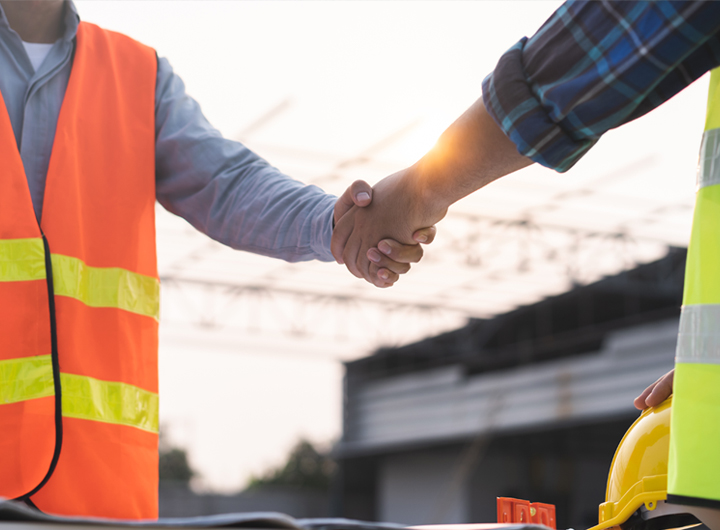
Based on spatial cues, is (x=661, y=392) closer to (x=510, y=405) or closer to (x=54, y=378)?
(x=54, y=378)

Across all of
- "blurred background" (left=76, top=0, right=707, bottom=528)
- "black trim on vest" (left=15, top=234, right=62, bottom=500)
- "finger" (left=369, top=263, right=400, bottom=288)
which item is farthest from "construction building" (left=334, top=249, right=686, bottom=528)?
"black trim on vest" (left=15, top=234, right=62, bottom=500)

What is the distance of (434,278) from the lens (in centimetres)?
1756

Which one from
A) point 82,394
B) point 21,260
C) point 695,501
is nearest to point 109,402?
point 82,394

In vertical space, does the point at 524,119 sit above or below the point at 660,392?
above

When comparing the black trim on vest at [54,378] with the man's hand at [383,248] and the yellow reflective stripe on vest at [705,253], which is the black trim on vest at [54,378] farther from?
the yellow reflective stripe on vest at [705,253]

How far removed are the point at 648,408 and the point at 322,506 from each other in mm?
26845

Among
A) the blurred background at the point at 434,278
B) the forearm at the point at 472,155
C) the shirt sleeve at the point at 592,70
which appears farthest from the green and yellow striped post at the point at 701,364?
the blurred background at the point at 434,278

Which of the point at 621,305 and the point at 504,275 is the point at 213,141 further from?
the point at 621,305

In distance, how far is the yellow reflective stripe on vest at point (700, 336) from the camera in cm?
123

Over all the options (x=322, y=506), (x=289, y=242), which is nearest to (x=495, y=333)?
(x=322, y=506)

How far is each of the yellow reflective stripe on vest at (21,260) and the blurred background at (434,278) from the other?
7196 millimetres

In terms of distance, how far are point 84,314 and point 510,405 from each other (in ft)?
56.8

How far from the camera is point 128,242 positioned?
203 centimetres

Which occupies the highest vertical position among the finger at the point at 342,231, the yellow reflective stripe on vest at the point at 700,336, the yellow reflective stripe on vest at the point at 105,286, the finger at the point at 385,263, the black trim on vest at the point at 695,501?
the finger at the point at 342,231
